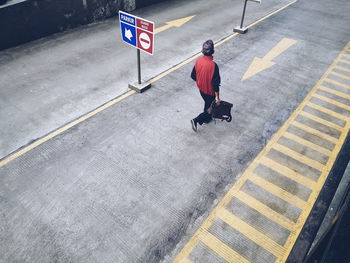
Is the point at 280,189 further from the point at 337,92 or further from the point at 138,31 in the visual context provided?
the point at 138,31

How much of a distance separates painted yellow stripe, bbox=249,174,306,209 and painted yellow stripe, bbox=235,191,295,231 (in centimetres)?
41

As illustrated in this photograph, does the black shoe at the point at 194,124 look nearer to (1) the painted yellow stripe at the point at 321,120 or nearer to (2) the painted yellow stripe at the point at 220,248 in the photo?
(2) the painted yellow stripe at the point at 220,248

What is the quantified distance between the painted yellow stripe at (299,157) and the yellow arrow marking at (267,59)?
3.26m

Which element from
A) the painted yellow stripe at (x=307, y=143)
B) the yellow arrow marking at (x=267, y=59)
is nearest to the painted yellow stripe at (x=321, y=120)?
the painted yellow stripe at (x=307, y=143)

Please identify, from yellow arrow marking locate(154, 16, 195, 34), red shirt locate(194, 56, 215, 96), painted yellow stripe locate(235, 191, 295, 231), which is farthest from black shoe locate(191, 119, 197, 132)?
yellow arrow marking locate(154, 16, 195, 34)

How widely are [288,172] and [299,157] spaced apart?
621 millimetres

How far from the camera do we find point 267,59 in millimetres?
10453

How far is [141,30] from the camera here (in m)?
7.17

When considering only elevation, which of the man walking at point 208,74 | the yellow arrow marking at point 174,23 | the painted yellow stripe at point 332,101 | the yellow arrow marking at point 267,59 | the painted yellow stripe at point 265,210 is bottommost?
the painted yellow stripe at point 265,210

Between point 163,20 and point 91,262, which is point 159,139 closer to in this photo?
point 91,262

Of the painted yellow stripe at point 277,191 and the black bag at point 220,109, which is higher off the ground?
the black bag at point 220,109

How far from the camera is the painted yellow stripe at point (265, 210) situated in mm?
5176

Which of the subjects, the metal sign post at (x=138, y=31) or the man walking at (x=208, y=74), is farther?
the metal sign post at (x=138, y=31)

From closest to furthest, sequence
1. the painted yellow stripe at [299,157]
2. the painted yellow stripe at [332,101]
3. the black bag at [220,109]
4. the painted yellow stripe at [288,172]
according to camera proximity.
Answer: the painted yellow stripe at [288,172] < the painted yellow stripe at [299,157] < the black bag at [220,109] < the painted yellow stripe at [332,101]
